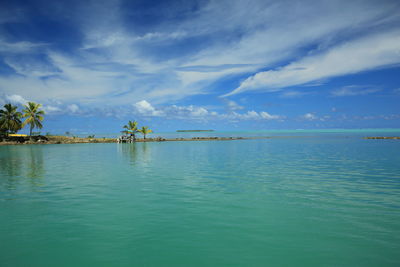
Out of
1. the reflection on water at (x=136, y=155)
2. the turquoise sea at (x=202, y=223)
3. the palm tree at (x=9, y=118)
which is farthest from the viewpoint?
the palm tree at (x=9, y=118)

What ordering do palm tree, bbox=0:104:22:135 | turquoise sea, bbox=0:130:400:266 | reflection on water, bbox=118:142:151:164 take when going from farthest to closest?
palm tree, bbox=0:104:22:135, reflection on water, bbox=118:142:151:164, turquoise sea, bbox=0:130:400:266

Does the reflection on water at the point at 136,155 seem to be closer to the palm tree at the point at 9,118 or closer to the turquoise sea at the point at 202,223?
the turquoise sea at the point at 202,223

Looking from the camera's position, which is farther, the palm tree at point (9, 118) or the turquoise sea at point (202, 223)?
the palm tree at point (9, 118)

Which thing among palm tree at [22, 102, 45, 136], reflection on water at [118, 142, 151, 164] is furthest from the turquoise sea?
palm tree at [22, 102, 45, 136]

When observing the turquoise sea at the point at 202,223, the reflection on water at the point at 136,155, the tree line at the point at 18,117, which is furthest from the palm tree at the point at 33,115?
the turquoise sea at the point at 202,223

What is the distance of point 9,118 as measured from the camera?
7594 cm

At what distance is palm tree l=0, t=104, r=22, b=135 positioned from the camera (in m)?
74.6

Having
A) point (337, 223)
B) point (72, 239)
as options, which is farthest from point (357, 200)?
point (72, 239)

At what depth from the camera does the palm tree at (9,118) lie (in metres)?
74.6

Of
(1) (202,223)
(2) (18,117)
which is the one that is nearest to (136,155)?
(1) (202,223)

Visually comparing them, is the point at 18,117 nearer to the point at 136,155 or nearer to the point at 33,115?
the point at 33,115

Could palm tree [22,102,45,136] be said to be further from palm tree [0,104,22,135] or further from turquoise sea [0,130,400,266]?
turquoise sea [0,130,400,266]

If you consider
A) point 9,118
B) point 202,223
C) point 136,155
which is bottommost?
point 202,223

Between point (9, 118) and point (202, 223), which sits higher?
point (9, 118)
